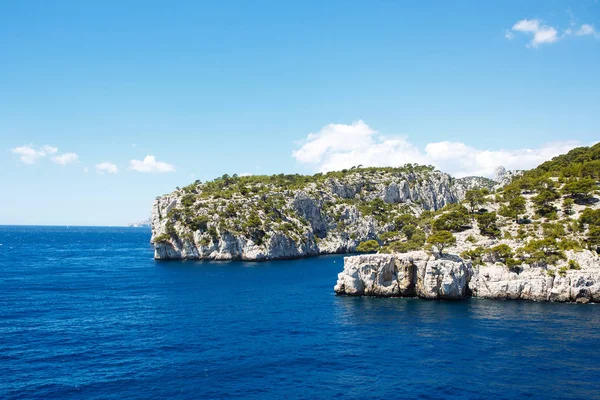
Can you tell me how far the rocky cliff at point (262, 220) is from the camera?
13775 centimetres

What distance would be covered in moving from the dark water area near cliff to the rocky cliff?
56.7 meters

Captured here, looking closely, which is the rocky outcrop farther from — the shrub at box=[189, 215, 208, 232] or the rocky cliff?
the shrub at box=[189, 215, 208, 232]

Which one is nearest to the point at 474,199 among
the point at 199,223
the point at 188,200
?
the point at 199,223

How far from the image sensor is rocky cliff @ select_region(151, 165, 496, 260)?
5423 inches

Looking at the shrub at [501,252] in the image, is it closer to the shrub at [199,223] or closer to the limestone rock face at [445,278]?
the limestone rock face at [445,278]

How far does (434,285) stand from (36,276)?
89657 millimetres

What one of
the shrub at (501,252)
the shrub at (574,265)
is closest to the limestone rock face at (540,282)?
the shrub at (574,265)

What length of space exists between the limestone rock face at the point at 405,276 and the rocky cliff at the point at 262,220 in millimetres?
67105

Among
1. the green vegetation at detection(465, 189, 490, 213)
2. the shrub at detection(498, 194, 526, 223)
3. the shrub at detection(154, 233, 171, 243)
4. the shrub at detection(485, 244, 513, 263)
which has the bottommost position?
the shrub at detection(154, 233, 171, 243)

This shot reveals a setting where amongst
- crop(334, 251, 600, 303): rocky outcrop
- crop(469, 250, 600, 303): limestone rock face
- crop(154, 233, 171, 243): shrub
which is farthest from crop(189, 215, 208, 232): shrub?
crop(469, 250, 600, 303): limestone rock face

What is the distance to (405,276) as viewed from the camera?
237ft

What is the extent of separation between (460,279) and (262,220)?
87013mm

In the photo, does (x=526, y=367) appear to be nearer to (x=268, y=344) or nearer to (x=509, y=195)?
(x=268, y=344)

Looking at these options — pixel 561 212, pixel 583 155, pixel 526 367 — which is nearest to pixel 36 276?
pixel 526 367
